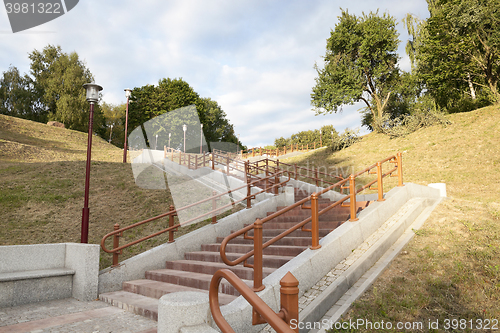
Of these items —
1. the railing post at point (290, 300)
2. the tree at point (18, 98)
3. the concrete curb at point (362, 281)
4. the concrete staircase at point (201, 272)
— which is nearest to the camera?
the railing post at point (290, 300)

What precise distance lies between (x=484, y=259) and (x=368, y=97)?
101 ft

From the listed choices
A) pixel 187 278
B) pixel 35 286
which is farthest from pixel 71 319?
pixel 187 278

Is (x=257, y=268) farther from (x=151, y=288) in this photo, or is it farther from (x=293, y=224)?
(x=293, y=224)

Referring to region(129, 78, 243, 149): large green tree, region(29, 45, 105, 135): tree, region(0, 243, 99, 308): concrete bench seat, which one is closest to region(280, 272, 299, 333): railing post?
region(0, 243, 99, 308): concrete bench seat

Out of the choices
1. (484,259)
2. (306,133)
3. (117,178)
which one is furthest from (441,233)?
(306,133)

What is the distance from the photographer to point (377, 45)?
A: 30.6 meters

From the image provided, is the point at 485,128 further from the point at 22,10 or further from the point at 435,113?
the point at 22,10

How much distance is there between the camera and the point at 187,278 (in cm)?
558

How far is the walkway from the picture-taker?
165 inches

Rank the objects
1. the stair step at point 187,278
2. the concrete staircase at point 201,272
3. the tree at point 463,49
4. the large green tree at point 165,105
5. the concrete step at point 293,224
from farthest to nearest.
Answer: the large green tree at point 165,105 < the tree at point 463,49 < the concrete step at point 293,224 < the concrete staircase at point 201,272 < the stair step at point 187,278

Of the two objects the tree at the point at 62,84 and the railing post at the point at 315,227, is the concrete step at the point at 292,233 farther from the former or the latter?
the tree at the point at 62,84

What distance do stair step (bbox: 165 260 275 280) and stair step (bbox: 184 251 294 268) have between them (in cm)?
18

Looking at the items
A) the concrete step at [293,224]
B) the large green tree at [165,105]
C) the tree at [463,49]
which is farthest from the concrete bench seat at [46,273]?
the large green tree at [165,105]

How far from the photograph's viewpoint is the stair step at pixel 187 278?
4.83 meters
